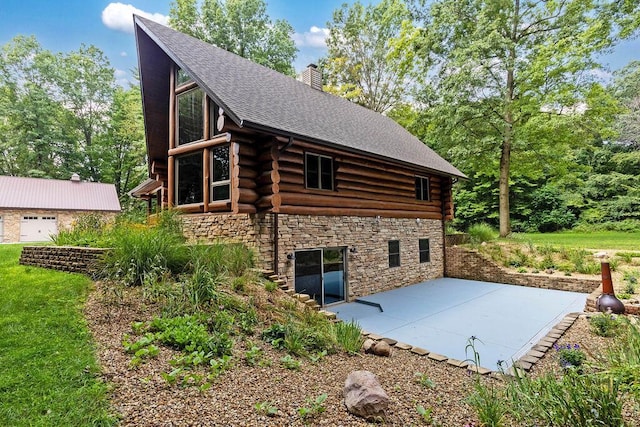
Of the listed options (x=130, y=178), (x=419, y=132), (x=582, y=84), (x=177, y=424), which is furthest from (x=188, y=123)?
(x=130, y=178)

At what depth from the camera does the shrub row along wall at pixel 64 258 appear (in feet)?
19.8

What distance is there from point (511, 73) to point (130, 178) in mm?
29990

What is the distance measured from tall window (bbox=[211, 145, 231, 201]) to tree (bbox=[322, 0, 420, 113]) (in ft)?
54.0

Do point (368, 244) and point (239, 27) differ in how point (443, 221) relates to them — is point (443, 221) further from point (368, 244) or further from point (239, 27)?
point (239, 27)

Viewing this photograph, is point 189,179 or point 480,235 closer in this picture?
point 189,179

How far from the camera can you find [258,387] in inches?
127

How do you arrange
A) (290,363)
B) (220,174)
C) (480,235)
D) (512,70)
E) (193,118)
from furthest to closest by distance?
1. (512,70)
2. (480,235)
3. (193,118)
4. (220,174)
5. (290,363)

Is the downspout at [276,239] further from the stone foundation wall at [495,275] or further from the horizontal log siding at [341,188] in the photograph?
the stone foundation wall at [495,275]

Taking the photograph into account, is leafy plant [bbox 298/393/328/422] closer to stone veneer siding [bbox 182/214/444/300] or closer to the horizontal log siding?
stone veneer siding [bbox 182/214/444/300]

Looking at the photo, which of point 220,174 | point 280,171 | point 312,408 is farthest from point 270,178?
point 312,408

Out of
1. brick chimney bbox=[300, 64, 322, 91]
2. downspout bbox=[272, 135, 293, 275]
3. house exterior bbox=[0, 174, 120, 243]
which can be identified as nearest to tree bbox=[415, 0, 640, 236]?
brick chimney bbox=[300, 64, 322, 91]

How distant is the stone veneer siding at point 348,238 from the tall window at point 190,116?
2.23m

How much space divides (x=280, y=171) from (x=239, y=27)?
68.2 feet

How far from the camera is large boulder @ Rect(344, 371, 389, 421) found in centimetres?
294
